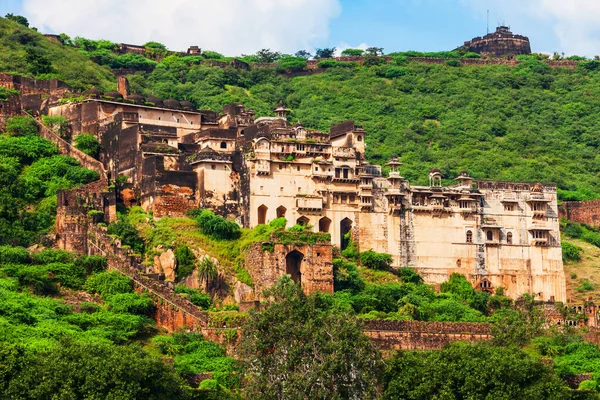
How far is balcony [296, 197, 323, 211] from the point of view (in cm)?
6512

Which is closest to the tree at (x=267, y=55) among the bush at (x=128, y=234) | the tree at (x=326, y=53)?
the tree at (x=326, y=53)

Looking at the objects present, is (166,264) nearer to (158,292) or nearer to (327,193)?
(158,292)

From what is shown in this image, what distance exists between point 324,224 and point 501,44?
5839 centimetres

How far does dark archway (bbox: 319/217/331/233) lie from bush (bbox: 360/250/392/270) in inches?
84.8

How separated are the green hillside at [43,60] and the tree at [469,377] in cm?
3613

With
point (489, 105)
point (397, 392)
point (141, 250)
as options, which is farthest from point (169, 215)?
point (489, 105)

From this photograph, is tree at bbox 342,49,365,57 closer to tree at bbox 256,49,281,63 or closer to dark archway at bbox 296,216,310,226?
tree at bbox 256,49,281,63

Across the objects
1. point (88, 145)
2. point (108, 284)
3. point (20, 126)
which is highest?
point (20, 126)

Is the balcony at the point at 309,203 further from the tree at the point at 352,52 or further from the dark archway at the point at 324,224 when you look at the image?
the tree at the point at 352,52

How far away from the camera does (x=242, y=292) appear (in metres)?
59.8

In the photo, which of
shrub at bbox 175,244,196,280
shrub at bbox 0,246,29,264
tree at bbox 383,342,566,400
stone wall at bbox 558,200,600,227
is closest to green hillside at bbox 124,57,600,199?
stone wall at bbox 558,200,600,227

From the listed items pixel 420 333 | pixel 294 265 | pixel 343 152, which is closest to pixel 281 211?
pixel 294 265

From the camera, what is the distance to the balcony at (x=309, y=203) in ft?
214

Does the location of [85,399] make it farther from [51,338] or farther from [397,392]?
[397,392]
